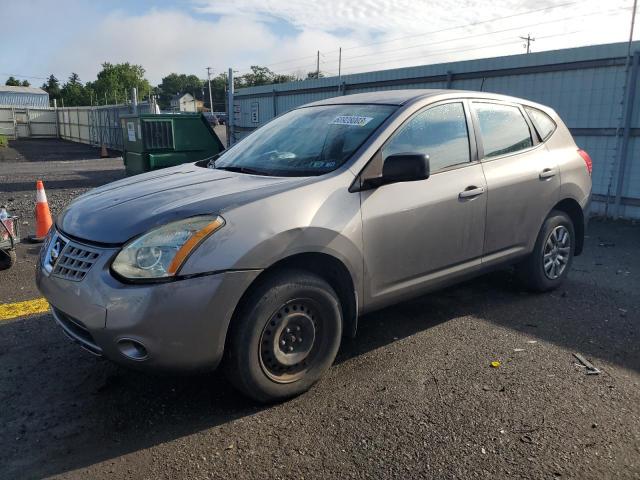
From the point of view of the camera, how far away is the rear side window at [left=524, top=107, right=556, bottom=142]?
4.70 metres

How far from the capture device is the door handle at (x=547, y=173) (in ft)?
14.7

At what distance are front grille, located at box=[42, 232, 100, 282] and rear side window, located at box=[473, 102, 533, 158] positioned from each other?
2.93 metres

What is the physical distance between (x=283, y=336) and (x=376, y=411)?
2.20 feet

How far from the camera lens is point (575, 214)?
198 inches

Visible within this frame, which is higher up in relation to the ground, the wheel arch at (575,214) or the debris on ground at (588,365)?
the wheel arch at (575,214)

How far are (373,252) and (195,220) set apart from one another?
1.14m

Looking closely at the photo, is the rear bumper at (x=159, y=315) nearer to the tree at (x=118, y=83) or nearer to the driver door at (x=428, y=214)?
the driver door at (x=428, y=214)

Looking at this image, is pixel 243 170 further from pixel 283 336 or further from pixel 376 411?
pixel 376 411

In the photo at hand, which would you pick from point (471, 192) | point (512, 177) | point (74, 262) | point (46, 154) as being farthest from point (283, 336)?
point (46, 154)

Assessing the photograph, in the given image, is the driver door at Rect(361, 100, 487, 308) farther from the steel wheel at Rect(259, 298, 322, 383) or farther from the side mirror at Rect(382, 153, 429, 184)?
the steel wheel at Rect(259, 298, 322, 383)

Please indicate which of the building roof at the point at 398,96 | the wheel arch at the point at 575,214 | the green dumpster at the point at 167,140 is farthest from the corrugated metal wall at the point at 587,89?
the building roof at the point at 398,96

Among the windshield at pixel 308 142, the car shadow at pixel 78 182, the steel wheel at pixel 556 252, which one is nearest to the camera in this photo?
the windshield at pixel 308 142

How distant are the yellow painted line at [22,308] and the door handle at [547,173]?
436 centimetres

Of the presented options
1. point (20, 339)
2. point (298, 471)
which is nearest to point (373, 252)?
point (298, 471)
